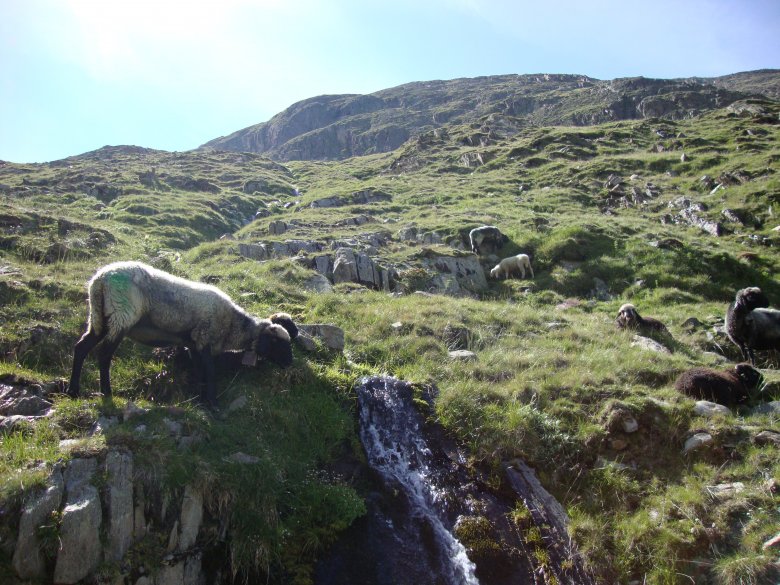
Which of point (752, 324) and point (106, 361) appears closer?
point (106, 361)

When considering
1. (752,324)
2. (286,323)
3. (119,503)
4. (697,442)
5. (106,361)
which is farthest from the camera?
(752,324)

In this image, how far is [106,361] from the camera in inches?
332

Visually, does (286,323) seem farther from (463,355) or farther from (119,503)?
(119,503)

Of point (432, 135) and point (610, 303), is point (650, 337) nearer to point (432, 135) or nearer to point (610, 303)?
point (610, 303)

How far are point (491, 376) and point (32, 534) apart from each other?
885 centimetres

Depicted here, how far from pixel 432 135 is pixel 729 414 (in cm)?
7365

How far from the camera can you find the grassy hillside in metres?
7.11

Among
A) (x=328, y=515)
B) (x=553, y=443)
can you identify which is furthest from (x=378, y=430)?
(x=553, y=443)

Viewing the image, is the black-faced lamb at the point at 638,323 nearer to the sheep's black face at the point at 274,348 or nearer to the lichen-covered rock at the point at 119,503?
the sheep's black face at the point at 274,348

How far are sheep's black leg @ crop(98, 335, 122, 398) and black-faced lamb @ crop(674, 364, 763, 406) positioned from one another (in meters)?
11.4

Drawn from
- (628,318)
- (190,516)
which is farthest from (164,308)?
(628,318)

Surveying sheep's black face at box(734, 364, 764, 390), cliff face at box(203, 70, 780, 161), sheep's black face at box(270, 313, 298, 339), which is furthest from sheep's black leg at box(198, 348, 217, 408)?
cliff face at box(203, 70, 780, 161)

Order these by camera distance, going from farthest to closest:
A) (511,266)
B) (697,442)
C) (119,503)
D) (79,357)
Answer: (511,266)
(697,442)
(79,357)
(119,503)

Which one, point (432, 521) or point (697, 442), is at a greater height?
point (697, 442)
